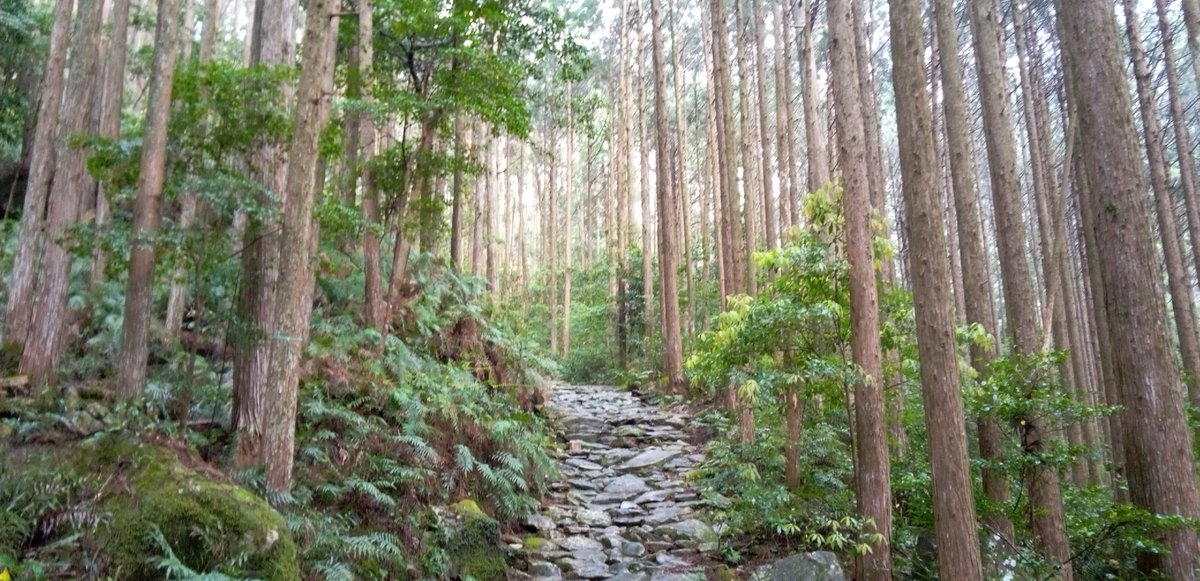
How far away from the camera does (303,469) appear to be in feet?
19.7

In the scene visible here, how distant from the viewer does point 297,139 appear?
5926 mm

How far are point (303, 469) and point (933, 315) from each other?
207 inches

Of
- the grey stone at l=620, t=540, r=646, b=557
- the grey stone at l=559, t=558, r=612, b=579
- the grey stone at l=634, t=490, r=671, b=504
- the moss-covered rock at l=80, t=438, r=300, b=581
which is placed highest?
the moss-covered rock at l=80, t=438, r=300, b=581

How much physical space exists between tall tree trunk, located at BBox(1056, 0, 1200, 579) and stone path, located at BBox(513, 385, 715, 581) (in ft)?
13.0

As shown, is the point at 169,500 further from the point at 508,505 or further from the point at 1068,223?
the point at 1068,223

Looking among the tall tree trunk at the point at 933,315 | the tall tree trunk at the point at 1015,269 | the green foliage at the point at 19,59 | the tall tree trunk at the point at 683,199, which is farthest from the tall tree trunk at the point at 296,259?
the tall tree trunk at the point at 683,199

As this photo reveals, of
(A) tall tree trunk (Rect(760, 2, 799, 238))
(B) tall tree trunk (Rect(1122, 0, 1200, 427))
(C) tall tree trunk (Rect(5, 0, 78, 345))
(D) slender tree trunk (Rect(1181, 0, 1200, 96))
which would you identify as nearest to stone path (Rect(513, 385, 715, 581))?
(A) tall tree trunk (Rect(760, 2, 799, 238))

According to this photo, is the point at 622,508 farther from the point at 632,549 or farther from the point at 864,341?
the point at 864,341

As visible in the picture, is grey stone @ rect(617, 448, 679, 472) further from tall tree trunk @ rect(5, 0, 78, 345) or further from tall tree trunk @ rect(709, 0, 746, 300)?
tall tree trunk @ rect(5, 0, 78, 345)

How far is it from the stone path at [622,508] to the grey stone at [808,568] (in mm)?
823

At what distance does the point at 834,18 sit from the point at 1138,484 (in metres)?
4.84

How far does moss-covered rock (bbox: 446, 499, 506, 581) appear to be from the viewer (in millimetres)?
6027

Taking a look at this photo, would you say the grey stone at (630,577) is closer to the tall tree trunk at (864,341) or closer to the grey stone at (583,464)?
the tall tree trunk at (864,341)

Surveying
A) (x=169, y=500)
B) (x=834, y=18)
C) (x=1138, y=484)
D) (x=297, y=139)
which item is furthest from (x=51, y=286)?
(x=1138, y=484)
